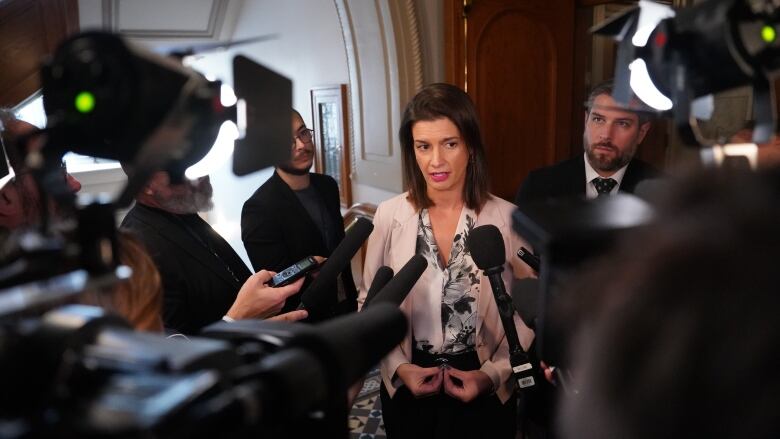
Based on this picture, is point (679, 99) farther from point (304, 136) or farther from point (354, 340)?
point (304, 136)

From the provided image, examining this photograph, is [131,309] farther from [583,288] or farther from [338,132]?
[338,132]

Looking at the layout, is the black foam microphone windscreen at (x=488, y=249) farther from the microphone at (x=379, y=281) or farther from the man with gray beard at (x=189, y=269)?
the man with gray beard at (x=189, y=269)

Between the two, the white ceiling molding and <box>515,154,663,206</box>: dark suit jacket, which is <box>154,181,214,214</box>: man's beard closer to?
<box>515,154,663,206</box>: dark suit jacket

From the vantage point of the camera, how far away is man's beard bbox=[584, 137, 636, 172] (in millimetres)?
1847

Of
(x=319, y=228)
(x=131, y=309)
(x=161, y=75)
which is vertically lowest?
(x=319, y=228)

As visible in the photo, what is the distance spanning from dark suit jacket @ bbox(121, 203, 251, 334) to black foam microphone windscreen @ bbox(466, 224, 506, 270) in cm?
69

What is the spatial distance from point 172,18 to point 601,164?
4.88 meters

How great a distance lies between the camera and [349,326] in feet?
1.58

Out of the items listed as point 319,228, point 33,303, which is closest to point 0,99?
point 319,228

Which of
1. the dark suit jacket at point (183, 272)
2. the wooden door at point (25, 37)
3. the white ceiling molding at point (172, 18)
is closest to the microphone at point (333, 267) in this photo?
the dark suit jacket at point (183, 272)

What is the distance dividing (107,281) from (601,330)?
1.31 ft

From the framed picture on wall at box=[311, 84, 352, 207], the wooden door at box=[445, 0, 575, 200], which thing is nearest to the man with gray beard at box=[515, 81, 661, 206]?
the wooden door at box=[445, 0, 575, 200]

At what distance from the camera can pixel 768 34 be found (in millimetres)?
609

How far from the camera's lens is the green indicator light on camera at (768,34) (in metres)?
0.61
